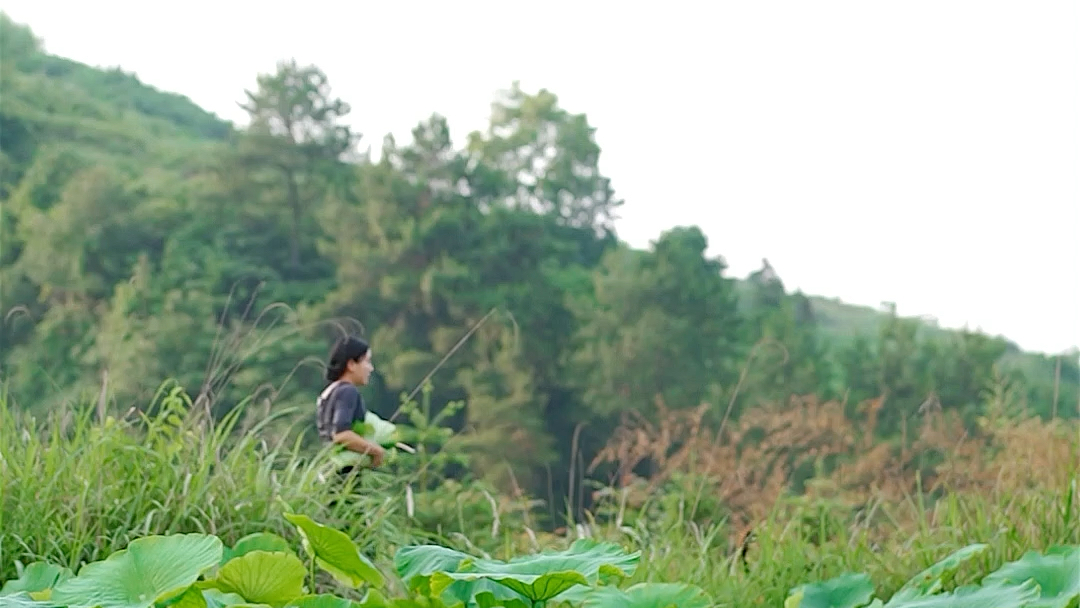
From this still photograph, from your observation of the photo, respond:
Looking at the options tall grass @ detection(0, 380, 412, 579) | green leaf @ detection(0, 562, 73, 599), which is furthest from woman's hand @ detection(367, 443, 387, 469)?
green leaf @ detection(0, 562, 73, 599)

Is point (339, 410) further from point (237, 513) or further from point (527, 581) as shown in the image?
point (527, 581)

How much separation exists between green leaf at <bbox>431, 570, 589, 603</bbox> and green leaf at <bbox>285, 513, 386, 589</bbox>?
0.15 m

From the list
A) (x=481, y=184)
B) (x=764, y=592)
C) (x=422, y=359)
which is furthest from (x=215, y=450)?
(x=481, y=184)

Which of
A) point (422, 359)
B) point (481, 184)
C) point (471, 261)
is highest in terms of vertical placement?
point (481, 184)

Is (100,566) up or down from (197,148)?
down

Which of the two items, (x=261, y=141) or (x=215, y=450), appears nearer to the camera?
(x=215, y=450)

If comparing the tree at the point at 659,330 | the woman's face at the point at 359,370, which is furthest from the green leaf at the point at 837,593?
the tree at the point at 659,330

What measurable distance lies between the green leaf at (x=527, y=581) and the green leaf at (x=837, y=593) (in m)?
0.46

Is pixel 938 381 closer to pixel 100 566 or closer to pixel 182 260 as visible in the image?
pixel 182 260

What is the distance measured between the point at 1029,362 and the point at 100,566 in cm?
3240

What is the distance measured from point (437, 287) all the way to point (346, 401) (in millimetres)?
23126

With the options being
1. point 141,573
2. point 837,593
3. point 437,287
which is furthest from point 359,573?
point 437,287

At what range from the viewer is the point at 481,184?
30.2m

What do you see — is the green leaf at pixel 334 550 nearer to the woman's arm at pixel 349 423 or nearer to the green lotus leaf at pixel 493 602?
the green lotus leaf at pixel 493 602
